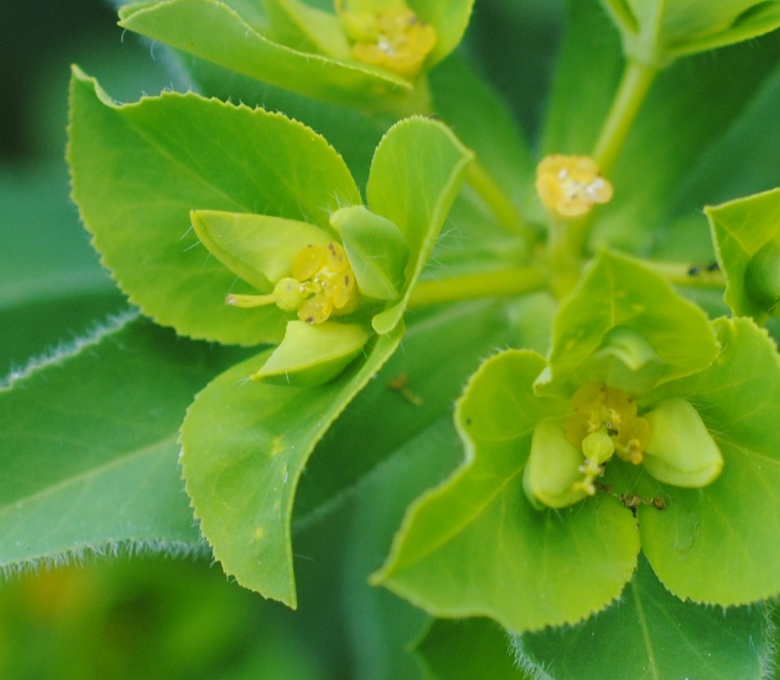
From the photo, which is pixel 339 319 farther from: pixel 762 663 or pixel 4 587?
pixel 4 587

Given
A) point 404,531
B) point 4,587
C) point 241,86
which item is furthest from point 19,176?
point 404,531

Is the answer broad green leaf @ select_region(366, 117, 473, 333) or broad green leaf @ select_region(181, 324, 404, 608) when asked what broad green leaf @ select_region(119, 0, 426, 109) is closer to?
broad green leaf @ select_region(366, 117, 473, 333)

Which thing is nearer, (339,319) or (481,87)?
(339,319)

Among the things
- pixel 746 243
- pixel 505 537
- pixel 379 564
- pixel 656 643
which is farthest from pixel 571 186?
pixel 379 564

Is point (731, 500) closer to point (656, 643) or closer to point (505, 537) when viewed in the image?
point (656, 643)

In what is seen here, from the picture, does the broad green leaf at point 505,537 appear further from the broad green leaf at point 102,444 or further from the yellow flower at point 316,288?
the broad green leaf at point 102,444

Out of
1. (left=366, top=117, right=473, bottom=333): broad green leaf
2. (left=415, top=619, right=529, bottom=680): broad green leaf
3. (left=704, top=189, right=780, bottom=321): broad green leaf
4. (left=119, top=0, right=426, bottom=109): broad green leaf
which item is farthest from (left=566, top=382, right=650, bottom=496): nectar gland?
(left=119, top=0, right=426, bottom=109): broad green leaf
